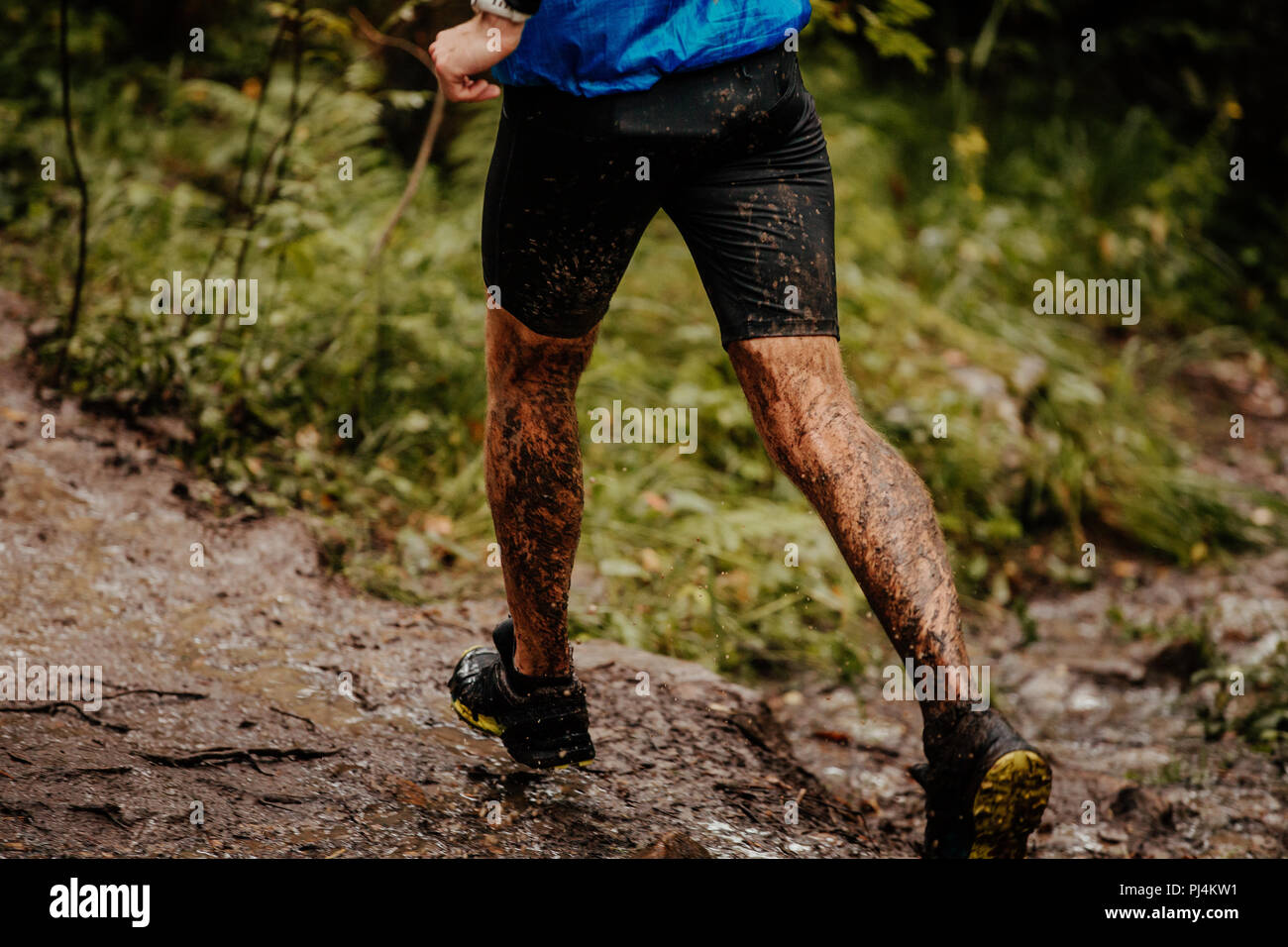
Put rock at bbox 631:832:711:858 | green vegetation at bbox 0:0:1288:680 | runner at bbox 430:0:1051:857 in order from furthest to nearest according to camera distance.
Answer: green vegetation at bbox 0:0:1288:680
rock at bbox 631:832:711:858
runner at bbox 430:0:1051:857

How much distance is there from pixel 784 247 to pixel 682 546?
2007 mm

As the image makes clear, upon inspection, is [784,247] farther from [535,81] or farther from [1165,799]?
[1165,799]

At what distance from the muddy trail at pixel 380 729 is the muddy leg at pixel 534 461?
→ 0.47m

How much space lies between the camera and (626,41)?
1.78m

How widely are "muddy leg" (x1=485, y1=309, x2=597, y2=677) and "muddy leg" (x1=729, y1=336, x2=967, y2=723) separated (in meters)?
0.39

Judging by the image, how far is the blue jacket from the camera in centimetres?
177

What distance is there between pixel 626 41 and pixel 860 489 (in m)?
0.85

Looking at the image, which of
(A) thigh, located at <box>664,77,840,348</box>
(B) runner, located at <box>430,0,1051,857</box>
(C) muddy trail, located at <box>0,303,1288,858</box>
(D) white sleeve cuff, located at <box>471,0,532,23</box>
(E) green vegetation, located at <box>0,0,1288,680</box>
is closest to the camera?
(D) white sleeve cuff, located at <box>471,0,532,23</box>

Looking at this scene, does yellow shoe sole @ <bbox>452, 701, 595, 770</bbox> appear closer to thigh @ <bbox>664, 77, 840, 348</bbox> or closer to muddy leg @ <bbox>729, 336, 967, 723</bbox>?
muddy leg @ <bbox>729, 336, 967, 723</bbox>

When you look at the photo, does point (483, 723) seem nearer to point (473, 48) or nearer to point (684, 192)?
point (684, 192)

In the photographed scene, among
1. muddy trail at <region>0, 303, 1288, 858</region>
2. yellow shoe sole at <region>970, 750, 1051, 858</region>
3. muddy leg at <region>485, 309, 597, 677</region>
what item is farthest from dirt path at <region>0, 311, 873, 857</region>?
yellow shoe sole at <region>970, 750, 1051, 858</region>

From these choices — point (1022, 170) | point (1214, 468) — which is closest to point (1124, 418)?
point (1214, 468)

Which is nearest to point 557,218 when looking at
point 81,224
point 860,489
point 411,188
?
point 860,489

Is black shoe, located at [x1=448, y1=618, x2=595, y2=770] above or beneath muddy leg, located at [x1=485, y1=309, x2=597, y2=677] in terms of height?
beneath
